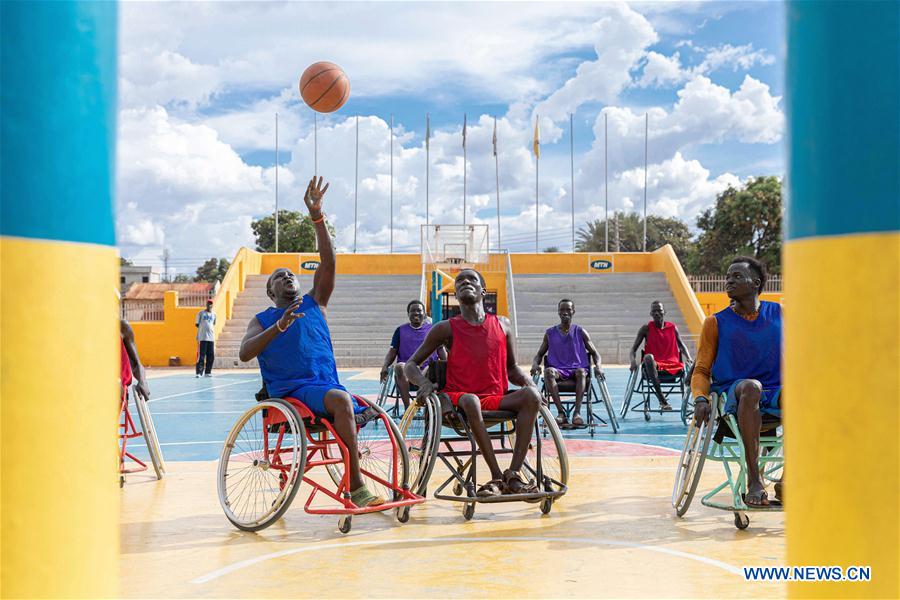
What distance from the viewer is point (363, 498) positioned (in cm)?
512

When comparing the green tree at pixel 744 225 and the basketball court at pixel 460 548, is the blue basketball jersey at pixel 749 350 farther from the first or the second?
the green tree at pixel 744 225

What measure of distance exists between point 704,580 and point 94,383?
3057 mm

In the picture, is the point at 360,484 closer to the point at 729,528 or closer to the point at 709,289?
the point at 729,528

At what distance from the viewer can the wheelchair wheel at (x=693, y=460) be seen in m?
5.27

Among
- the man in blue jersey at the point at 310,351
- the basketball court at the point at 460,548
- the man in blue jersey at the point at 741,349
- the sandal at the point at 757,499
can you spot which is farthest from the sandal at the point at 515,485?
the sandal at the point at 757,499

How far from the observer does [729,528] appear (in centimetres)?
516

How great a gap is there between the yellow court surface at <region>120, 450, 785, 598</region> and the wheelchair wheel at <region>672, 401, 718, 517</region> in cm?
12

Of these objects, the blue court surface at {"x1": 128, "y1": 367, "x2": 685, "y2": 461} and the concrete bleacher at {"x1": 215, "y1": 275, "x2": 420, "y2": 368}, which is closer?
the blue court surface at {"x1": 128, "y1": 367, "x2": 685, "y2": 461}

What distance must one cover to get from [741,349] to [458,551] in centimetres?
205

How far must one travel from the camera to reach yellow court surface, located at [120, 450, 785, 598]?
3.99 meters

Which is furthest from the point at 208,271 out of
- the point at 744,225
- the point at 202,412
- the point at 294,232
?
the point at 202,412

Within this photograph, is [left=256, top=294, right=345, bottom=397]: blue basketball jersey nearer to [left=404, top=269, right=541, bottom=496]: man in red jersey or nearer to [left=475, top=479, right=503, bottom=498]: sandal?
[left=404, top=269, right=541, bottom=496]: man in red jersey

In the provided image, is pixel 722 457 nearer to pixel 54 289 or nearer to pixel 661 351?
pixel 54 289
